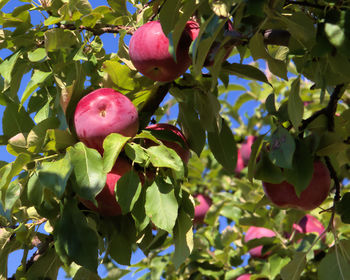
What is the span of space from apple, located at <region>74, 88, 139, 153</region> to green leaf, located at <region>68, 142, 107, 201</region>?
0.25 feet

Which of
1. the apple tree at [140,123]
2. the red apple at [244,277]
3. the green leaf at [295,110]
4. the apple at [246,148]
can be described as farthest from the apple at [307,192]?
the apple at [246,148]

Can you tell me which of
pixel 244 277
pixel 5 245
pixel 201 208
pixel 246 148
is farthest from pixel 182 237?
pixel 246 148

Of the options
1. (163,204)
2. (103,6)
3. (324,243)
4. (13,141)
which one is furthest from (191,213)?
(324,243)

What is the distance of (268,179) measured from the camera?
122cm

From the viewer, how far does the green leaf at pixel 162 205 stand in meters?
1.05

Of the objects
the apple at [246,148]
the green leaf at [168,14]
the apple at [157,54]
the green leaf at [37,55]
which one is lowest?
the apple at [246,148]

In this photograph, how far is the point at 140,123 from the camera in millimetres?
1220

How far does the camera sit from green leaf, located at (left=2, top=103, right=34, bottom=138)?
126cm

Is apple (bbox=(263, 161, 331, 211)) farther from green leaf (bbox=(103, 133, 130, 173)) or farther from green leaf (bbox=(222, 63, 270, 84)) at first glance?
green leaf (bbox=(103, 133, 130, 173))

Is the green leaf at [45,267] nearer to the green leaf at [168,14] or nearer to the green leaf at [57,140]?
the green leaf at [57,140]

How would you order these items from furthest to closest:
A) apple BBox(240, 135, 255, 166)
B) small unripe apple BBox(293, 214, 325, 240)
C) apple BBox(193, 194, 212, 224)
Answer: apple BBox(240, 135, 255, 166) < apple BBox(193, 194, 212, 224) < small unripe apple BBox(293, 214, 325, 240)

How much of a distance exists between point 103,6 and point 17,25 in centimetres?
21

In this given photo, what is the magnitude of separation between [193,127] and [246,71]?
0.60 ft

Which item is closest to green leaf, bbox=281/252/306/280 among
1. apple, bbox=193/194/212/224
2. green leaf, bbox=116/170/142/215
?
green leaf, bbox=116/170/142/215
